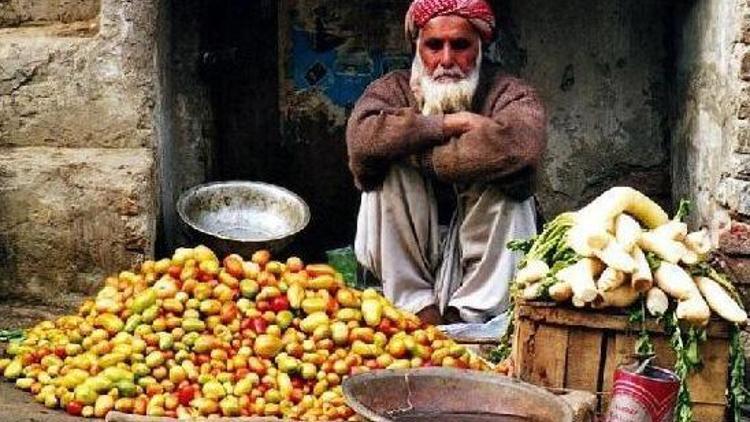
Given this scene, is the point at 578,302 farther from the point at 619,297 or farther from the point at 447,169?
the point at 447,169

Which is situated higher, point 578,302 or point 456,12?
point 456,12

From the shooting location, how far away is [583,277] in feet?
12.4

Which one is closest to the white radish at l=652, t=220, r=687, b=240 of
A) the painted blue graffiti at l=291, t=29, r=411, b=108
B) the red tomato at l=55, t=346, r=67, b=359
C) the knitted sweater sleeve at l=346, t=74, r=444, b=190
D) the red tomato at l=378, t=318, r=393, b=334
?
the red tomato at l=378, t=318, r=393, b=334

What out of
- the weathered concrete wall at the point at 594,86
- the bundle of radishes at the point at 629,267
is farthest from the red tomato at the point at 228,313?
the weathered concrete wall at the point at 594,86

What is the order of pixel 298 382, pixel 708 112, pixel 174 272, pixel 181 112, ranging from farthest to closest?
pixel 181 112, pixel 708 112, pixel 174 272, pixel 298 382

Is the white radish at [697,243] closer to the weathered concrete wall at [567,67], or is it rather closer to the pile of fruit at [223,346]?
the pile of fruit at [223,346]

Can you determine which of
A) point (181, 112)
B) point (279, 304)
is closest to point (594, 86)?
point (181, 112)

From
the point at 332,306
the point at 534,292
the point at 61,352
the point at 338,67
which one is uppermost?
the point at 338,67

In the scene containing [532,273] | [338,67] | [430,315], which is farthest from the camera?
[338,67]

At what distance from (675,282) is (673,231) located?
24 centimetres

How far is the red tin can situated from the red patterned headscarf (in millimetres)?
2308

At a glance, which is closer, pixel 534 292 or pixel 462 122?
pixel 534 292

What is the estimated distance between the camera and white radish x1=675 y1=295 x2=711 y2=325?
3709 millimetres

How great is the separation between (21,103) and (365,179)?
1750mm
